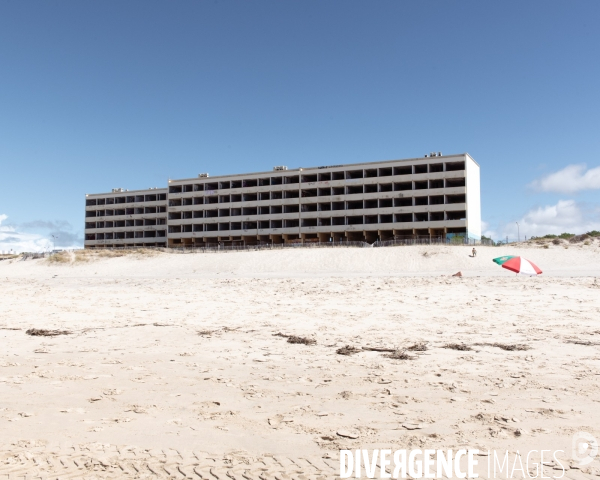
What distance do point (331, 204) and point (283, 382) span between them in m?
70.7

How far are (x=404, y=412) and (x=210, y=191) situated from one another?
84.2 metres

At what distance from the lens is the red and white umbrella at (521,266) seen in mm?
22828

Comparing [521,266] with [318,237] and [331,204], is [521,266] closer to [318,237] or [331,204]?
[331,204]

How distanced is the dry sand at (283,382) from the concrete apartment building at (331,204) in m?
55.5

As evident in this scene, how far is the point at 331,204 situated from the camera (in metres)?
77.3

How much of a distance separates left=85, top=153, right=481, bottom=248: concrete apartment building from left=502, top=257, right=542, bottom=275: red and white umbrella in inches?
1760

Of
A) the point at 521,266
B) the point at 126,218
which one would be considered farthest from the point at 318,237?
the point at 521,266

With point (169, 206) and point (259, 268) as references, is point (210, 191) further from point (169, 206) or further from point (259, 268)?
point (259, 268)

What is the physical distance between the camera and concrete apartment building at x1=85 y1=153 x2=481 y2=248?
233 ft

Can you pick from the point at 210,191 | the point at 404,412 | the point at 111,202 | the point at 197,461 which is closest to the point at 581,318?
the point at 404,412

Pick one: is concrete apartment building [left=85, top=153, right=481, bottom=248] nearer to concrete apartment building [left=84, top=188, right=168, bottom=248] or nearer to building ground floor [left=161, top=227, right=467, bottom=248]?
building ground floor [left=161, top=227, right=467, bottom=248]

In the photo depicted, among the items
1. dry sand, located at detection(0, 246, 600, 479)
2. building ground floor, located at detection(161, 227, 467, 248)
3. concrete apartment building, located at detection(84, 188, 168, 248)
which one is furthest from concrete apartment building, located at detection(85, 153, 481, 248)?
dry sand, located at detection(0, 246, 600, 479)

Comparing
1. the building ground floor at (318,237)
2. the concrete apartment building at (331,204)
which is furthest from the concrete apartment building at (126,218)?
the building ground floor at (318,237)

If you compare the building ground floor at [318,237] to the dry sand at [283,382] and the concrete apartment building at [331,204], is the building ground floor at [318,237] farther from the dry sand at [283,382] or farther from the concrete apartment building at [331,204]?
the dry sand at [283,382]
